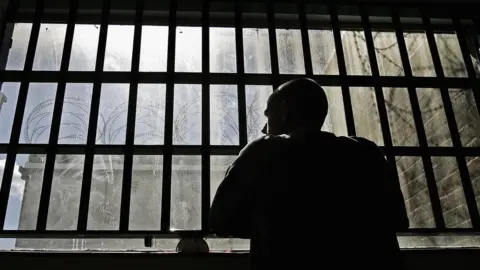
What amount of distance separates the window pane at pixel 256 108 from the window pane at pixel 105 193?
518 mm

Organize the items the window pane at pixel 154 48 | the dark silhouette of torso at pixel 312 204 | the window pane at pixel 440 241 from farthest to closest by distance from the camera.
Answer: the window pane at pixel 154 48
the window pane at pixel 440 241
the dark silhouette of torso at pixel 312 204

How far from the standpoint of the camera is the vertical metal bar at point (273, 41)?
1865 millimetres

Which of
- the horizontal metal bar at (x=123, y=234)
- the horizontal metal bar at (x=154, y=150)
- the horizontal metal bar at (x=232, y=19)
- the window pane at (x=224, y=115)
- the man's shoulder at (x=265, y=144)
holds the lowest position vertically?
the horizontal metal bar at (x=123, y=234)

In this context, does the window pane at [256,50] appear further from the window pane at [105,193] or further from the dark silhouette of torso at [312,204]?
the dark silhouette of torso at [312,204]

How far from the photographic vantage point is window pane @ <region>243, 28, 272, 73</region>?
1.94 meters

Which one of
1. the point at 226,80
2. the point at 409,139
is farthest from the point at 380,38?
the point at 226,80

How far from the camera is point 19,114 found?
1744mm

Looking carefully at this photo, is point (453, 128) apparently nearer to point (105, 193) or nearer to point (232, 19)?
point (232, 19)

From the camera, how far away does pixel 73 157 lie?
173cm

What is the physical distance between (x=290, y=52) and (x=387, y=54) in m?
0.49

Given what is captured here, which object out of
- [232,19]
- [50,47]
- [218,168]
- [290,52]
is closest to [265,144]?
[218,168]

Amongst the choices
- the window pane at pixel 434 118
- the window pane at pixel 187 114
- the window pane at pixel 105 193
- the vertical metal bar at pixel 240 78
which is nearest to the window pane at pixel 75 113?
the window pane at pixel 105 193

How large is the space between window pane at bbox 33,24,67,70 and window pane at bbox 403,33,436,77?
157cm

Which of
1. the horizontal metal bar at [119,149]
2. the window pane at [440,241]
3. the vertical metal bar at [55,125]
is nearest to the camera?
the vertical metal bar at [55,125]
